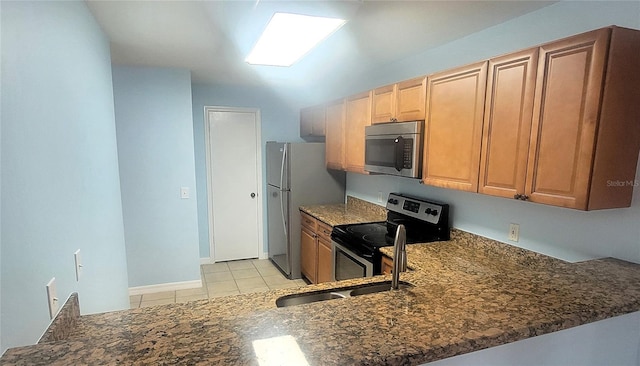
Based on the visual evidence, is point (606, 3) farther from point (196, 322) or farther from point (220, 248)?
point (220, 248)

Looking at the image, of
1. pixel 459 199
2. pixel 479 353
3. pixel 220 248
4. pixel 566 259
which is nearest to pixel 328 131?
pixel 459 199

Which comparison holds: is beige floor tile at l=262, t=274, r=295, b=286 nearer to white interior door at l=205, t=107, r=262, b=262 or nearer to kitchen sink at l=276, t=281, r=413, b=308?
white interior door at l=205, t=107, r=262, b=262

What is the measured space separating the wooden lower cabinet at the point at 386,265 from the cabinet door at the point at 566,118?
3.27 feet

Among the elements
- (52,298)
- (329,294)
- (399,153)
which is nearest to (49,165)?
(52,298)

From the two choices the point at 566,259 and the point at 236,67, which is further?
the point at 236,67

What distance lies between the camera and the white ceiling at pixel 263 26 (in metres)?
1.79

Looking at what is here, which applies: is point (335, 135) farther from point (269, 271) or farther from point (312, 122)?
point (269, 271)

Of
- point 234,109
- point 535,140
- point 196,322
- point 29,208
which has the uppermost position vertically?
point 234,109

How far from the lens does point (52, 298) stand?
1.06 metres

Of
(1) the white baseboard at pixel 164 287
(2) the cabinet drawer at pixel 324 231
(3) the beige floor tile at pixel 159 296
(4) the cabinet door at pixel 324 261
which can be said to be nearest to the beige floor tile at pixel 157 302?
(3) the beige floor tile at pixel 159 296

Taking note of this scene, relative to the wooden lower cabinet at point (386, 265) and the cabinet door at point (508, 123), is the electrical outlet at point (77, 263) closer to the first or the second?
the wooden lower cabinet at point (386, 265)

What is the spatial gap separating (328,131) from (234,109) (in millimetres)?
1418

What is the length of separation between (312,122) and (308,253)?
167 cm

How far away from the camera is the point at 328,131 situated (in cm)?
378
